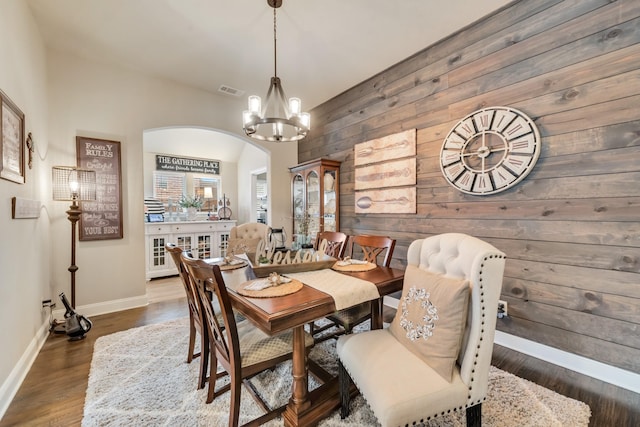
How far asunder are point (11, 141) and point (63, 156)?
128cm

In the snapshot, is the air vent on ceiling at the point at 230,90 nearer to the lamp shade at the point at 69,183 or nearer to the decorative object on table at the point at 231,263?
the lamp shade at the point at 69,183

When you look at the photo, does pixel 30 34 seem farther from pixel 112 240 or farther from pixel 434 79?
pixel 434 79

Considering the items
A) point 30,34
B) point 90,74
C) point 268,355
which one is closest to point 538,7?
point 268,355

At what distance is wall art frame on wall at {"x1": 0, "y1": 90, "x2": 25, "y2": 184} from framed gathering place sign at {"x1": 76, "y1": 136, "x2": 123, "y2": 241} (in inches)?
39.5

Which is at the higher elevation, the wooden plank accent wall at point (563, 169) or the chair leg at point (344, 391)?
the wooden plank accent wall at point (563, 169)

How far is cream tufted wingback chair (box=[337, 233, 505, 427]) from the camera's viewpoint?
109 centimetres

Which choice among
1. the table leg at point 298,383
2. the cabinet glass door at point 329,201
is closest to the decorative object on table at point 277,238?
the cabinet glass door at point 329,201

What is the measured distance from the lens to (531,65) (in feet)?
6.98

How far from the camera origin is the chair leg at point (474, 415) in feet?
4.00

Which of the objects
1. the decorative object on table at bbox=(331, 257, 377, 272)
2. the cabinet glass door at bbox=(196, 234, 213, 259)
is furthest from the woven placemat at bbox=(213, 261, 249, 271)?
the cabinet glass door at bbox=(196, 234, 213, 259)

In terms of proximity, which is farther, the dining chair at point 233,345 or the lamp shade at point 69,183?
the lamp shade at point 69,183

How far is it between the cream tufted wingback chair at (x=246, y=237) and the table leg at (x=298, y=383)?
4.78ft

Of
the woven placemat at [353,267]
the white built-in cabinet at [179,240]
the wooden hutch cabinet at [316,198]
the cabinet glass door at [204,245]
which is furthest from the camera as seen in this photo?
the cabinet glass door at [204,245]

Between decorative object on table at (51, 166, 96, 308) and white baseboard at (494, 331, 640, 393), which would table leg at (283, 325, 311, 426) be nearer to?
white baseboard at (494, 331, 640, 393)
